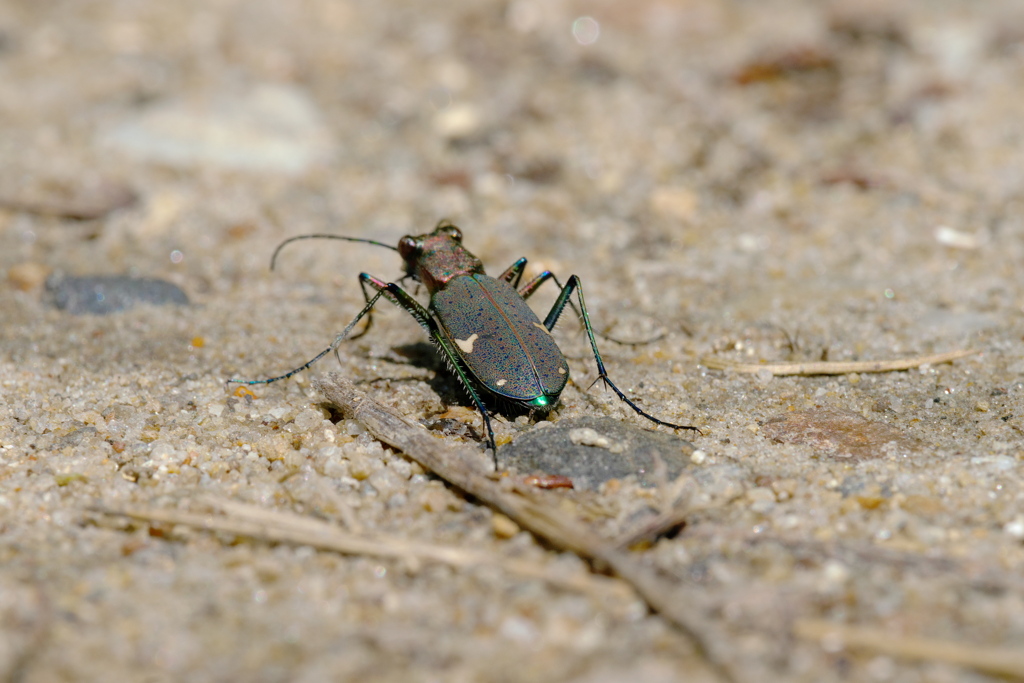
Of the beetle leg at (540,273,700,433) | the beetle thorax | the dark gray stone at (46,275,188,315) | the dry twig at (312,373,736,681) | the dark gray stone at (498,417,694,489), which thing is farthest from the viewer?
the dark gray stone at (46,275,188,315)

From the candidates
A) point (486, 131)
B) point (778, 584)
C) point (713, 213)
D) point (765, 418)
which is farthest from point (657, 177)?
point (778, 584)

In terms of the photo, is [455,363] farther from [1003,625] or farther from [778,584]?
[1003,625]

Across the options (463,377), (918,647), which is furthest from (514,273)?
(918,647)

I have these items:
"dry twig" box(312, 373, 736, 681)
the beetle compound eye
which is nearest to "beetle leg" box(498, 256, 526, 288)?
the beetle compound eye

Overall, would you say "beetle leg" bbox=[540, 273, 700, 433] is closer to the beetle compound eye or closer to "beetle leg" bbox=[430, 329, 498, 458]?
"beetle leg" bbox=[430, 329, 498, 458]

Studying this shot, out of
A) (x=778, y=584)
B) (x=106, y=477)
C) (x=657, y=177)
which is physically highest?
(x=657, y=177)

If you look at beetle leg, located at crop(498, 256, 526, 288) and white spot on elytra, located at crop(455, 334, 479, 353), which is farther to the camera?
beetle leg, located at crop(498, 256, 526, 288)
